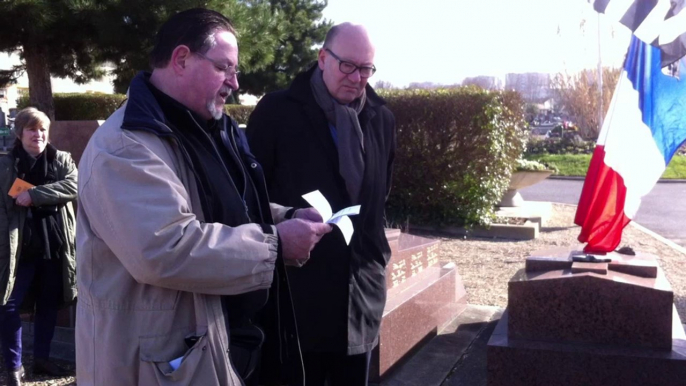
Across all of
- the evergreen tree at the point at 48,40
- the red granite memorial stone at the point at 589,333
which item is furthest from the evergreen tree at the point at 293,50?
the red granite memorial stone at the point at 589,333

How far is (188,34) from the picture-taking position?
6.51 feet

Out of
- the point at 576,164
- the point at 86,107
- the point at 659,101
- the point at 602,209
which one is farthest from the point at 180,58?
the point at 576,164

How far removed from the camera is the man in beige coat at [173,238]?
177 centimetres

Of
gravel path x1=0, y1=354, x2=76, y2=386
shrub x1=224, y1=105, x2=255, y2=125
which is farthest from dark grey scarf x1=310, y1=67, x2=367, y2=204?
shrub x1=224, y1=105, x2=255, y2=125

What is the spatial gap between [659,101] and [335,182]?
2273 mm

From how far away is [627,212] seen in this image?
13.9 ft

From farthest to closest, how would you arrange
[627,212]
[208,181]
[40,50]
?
[40,50] → [627,212] → [208,181]

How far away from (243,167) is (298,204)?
33.2 inches

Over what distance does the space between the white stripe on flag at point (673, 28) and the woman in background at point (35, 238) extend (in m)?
3.54

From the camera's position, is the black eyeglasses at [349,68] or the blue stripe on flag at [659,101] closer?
the black eyeglasses at [349,68]

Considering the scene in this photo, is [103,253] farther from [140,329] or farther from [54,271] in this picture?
[54,271]

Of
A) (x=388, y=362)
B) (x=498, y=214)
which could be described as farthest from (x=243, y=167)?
(x=498, y=214)

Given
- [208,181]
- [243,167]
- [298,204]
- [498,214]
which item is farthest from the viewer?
[498,214]

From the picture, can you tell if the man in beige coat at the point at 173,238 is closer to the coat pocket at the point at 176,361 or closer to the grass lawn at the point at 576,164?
the coat pocket at the point at 176,361
